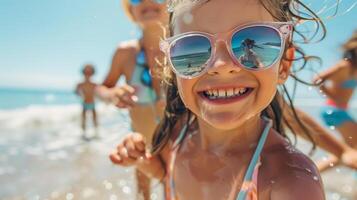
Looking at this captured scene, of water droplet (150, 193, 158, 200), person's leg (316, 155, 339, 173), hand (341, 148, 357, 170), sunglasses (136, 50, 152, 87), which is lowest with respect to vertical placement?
water droplet (150, 193, 158, 200)

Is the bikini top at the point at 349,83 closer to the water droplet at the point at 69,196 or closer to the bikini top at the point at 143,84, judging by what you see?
the bikini top at the point at 143,84

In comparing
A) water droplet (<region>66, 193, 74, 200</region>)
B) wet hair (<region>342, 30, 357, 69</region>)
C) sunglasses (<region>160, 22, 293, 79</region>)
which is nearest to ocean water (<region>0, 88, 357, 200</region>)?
water droplet (<region>66, 193, 74, 200</region>)

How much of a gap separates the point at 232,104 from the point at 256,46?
0.83 feet

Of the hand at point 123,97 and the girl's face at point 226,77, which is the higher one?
the girl's face at point 226,77

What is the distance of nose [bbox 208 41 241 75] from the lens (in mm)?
1787

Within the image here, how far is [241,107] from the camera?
1.87 m

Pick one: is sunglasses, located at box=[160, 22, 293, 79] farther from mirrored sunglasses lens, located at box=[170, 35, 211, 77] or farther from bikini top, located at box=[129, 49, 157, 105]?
bikini top, located at box=[129, 49, 157, 105]

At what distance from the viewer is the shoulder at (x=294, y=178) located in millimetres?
1721

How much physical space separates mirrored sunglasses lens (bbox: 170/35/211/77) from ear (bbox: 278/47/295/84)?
44 cm

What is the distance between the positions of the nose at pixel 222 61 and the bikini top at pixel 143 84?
214 cm

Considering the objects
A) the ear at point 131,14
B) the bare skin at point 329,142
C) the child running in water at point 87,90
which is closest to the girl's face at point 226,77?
the bare skin at point 329,142

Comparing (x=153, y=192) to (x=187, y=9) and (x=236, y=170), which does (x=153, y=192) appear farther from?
(x=187, y=9)

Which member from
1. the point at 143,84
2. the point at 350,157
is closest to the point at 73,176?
the point at 143,84

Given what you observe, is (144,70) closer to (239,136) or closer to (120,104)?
(120,104)
